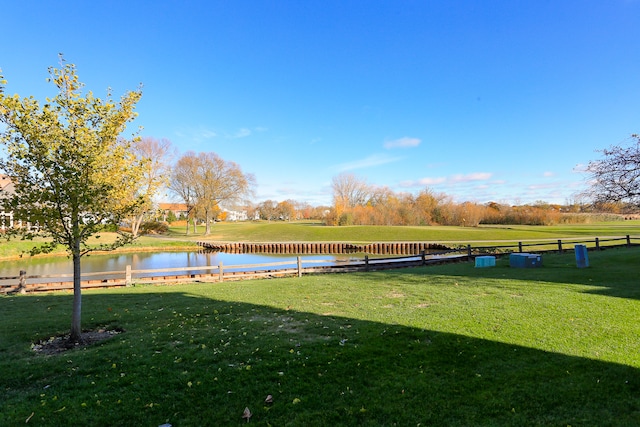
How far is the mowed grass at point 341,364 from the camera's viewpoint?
3945mm

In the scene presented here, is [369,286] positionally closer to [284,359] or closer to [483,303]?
[483,303]

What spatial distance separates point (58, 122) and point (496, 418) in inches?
335

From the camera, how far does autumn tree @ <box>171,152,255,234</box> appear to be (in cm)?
5309

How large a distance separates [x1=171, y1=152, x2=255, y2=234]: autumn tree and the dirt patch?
47.7m

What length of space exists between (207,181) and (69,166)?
48.5 m

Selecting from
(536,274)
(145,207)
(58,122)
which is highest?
(58,122)

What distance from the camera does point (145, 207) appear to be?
25.9 ft

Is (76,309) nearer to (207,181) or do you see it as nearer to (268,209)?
(207,181)

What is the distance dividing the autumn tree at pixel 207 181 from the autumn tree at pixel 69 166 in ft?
156

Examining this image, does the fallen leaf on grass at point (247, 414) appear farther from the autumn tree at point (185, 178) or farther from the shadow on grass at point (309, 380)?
the autumn tree at point (185, 178)

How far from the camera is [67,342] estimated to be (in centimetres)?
671

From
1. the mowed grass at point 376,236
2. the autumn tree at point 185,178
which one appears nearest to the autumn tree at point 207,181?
the autumn tree at point 185,178

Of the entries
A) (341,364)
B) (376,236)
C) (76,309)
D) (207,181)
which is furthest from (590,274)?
(207,181)

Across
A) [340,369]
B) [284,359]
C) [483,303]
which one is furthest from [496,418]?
[483,303]
